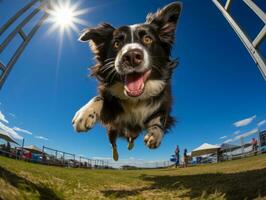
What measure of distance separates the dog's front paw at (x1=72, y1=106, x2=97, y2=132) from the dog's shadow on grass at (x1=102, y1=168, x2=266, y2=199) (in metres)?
1.94

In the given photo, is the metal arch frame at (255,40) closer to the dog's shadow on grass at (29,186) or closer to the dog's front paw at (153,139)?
the dog's front paw at (153,139)

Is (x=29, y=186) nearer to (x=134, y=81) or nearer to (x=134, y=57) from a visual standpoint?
(x=134, y=81)

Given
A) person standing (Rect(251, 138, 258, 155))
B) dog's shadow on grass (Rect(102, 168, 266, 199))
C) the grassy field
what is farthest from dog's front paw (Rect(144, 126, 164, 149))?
person standing (Rect(251, 138, 258, 155))

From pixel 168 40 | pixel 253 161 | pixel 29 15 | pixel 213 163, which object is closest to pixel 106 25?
pixel 168 40

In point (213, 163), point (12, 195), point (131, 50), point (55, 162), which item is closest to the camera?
point (12, 195)

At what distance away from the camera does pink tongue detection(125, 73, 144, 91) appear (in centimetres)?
296

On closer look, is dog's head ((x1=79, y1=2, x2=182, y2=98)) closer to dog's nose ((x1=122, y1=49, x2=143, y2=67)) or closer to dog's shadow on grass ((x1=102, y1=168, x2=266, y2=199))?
dog's nose ((x1=122, y1=49, x2=143, y2=67))

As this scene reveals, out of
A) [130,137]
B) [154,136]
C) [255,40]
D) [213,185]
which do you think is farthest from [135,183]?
[255,40]

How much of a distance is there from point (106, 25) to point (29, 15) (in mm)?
1064

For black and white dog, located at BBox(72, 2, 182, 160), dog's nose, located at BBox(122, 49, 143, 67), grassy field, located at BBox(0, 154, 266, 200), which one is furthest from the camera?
black and white dog, located at BBox(72, 2, 182, 160)

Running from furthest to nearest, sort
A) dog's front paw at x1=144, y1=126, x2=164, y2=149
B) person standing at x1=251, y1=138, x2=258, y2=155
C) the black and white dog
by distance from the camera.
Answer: person standing at x1=251, y1=138, x2=258, y2=155, the black and white dog, dog's front paw at x1=144, y1=126, x2=164, y2=149

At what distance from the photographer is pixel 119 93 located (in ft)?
12.3

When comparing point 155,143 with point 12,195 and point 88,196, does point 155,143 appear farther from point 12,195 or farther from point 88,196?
point 88,196

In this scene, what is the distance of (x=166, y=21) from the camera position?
11.9 feet
